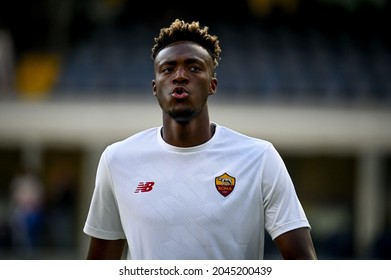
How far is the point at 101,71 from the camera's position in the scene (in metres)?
20.3

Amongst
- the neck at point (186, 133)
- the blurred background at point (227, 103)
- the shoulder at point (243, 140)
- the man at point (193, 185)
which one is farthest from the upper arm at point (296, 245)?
the blurred background at point (227, 103)

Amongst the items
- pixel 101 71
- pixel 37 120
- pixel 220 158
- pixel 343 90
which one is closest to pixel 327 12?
Answer: pixel 343 90

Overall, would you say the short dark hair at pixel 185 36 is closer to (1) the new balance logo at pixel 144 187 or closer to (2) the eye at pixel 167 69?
(2) the eye at pixel 167 69

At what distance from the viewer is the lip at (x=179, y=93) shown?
4059 mm

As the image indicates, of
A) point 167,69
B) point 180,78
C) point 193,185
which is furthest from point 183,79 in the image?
point 193,185

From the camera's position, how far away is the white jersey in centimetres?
407

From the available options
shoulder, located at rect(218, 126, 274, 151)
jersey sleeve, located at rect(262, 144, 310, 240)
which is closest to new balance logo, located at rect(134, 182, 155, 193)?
shoulder, located at rect(218, 126, 274, 151)

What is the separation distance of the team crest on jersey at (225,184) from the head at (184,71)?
0.29 meters

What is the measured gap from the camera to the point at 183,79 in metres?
4.05

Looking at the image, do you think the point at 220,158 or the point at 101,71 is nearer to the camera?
the point at 220,158

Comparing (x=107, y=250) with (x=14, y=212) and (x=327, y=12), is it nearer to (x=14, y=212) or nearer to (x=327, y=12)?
(x=14, y=212)

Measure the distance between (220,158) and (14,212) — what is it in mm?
14957

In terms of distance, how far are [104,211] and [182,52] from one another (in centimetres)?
80

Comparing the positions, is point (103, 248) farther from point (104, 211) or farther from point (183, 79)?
point (183, 79)
